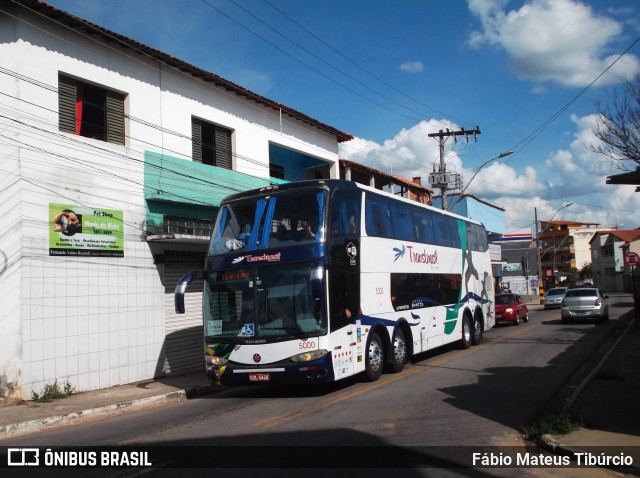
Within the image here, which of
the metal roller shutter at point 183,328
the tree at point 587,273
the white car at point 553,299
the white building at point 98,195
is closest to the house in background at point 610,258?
the tree at point 587,273

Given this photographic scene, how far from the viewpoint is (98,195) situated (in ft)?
40.6

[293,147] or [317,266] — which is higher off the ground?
[293,147]

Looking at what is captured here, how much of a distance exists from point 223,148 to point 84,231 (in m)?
5.86

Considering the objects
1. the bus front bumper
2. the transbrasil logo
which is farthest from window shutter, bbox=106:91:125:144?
the transbrasil logo

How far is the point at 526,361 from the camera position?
13.3 metres

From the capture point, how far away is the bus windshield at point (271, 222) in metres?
Answer: 10.1

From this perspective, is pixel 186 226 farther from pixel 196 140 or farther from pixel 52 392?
pixel 52 392

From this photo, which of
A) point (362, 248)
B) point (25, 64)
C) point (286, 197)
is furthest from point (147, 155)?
point (362, 248)

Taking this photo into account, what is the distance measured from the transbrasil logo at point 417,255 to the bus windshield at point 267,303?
11.6 feet

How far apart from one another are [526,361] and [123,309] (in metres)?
9.68

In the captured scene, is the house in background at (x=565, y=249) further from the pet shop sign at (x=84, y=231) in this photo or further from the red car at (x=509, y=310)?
the pet shop sign at (x=84, y=231)

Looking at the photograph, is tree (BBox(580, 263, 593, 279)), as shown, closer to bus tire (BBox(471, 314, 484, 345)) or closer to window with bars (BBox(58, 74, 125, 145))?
bus tire (BBox(471, 314, 484, 345))

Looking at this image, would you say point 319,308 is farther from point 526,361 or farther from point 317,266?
point 526,361

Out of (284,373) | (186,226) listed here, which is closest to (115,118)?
(186,226)
